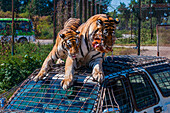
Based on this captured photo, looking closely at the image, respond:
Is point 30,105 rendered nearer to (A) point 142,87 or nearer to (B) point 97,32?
(B) point 97,32

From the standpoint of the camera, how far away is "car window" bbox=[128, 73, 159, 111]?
3.16 meters

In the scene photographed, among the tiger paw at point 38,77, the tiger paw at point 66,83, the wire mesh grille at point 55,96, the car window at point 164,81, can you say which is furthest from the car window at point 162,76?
the tiger paw at point 38,77

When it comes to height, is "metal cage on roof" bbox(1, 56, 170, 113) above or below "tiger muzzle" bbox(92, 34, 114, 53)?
below

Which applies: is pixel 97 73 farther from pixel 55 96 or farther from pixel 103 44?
pixel 55 96

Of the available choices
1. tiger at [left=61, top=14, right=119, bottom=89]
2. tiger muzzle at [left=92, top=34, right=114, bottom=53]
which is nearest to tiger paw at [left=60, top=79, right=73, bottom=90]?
tiger at [left=61, top=14, right=119, bottom=89]

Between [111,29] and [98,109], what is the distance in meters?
1.24

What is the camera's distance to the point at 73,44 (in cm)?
336

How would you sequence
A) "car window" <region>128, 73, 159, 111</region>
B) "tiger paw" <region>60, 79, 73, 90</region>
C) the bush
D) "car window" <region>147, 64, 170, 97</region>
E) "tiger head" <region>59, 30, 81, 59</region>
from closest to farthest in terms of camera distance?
"tiger paw" <region>60, 79, 73, 90</region> → "car window" <region>128, 73, 159, 111</region> → "tiger head" <region>59, 30, 81, 59</region> → "car window" <region>147, 64, 170, 97</region> → the bush

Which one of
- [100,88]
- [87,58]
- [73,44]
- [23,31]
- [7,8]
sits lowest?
[100,88]

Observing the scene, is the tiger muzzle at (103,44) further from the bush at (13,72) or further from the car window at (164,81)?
the bush at (13,72)

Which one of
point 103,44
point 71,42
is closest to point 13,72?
point 71,42

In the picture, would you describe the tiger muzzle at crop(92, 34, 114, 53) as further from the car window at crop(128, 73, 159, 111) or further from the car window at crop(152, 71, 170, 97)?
the car window at crop(152, 71, 170, 97)

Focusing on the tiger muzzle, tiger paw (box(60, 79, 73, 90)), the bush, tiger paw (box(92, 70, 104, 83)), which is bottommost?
the bush

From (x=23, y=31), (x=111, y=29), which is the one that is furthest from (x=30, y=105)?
(x=23, y=31)
